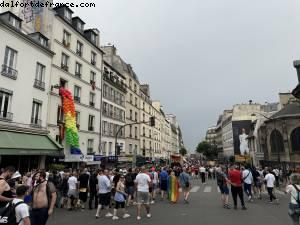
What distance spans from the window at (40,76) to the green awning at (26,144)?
13.3 feet

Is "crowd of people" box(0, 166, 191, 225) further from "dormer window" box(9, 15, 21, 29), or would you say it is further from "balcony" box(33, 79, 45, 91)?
"dormer window" box(9, 15, 21, 29)

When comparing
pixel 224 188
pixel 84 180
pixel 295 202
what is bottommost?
pixel 224 188

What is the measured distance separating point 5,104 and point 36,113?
3103 mm

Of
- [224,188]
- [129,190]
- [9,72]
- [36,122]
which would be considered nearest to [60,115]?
[36,122]

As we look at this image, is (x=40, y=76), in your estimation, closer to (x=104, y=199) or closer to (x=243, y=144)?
(x=104, y=199)

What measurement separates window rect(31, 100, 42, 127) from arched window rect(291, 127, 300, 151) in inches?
1273

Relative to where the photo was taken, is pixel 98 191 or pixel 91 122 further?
pixel 91 122

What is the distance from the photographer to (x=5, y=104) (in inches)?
691

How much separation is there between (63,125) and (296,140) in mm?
30526

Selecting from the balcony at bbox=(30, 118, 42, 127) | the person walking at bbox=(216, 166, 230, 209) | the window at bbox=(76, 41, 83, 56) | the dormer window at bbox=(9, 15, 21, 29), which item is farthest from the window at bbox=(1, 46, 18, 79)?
the person walking at bbox=(216, 166, 230, 209)

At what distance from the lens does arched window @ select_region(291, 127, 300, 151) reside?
114 ft

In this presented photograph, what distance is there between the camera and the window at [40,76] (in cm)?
2061

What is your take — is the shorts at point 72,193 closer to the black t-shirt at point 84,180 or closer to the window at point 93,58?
the black t-shirt at point 84,180

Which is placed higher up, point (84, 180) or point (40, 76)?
point (40, 76)
